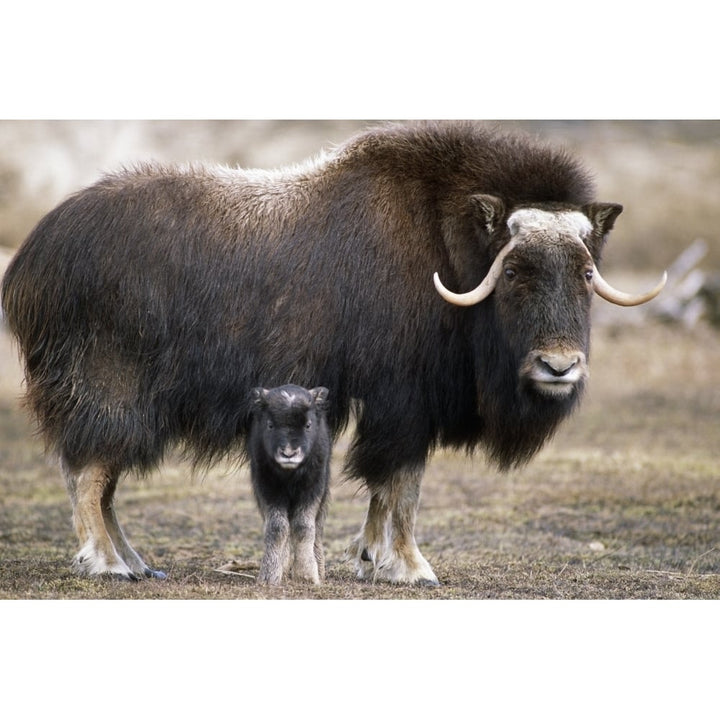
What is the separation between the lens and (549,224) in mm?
4875

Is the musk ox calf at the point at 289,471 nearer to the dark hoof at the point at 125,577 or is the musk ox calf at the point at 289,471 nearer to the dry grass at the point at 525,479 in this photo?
the dry grass at the point at 525,479

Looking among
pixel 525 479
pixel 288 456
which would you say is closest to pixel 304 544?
pixel 288 456

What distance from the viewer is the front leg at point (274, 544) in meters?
4.66

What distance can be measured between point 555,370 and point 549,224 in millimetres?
594

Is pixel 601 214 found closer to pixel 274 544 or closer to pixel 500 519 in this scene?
pixel 274 544

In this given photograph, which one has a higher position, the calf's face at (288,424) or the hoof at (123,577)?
the calf's face at (288,424)

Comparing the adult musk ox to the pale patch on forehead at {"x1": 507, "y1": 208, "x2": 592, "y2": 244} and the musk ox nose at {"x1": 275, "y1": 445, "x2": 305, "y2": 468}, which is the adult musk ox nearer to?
the pale patch on forehead at {"x1": 507, "y1": 208, "x2": 592, "y2": 244}

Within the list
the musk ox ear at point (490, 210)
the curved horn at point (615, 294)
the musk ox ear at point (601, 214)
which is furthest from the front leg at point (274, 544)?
the musk ox ear at point (601, 214)

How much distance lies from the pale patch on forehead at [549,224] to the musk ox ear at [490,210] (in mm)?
52

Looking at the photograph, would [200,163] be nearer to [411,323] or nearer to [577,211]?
[411,323]

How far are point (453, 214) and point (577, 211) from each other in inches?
19.7

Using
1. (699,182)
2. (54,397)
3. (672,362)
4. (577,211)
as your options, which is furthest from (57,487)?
(699,182)

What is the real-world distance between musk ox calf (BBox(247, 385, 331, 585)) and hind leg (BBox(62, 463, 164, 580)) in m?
0.68

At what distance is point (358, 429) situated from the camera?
5125 mm
